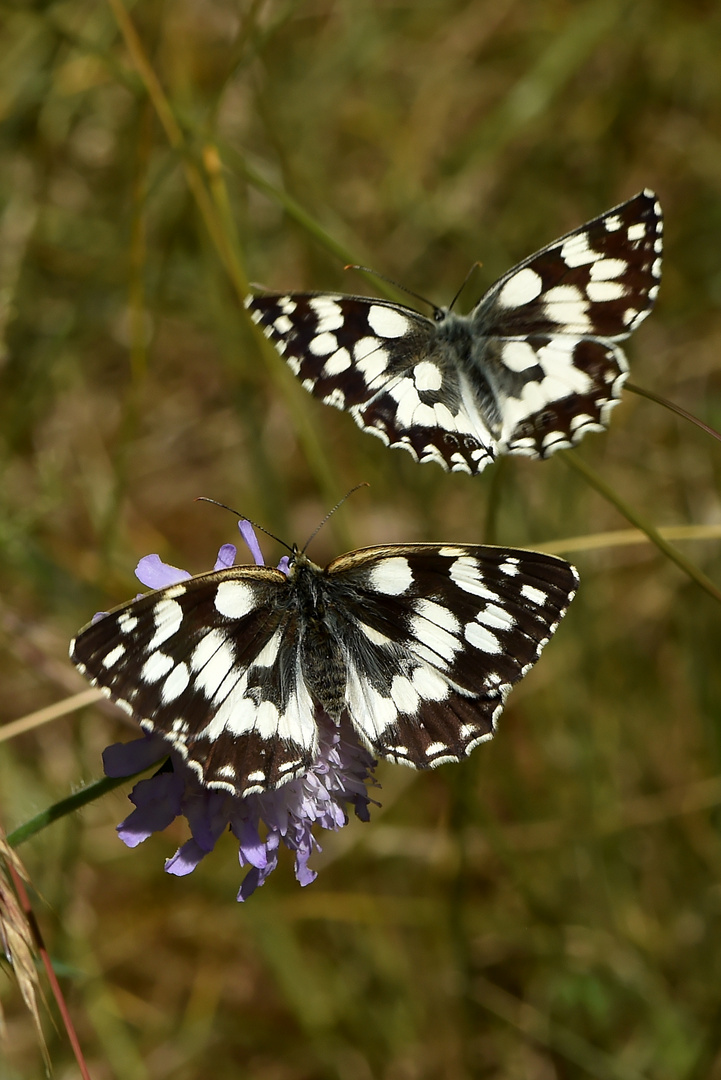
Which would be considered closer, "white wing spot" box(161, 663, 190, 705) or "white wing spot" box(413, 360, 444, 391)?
"white wing spot" box(161, 663, 190, 705)

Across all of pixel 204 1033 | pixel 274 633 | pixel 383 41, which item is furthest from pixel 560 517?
pixel 383 41

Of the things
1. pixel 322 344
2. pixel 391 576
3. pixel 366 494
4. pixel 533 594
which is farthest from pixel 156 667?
pixel 366 494

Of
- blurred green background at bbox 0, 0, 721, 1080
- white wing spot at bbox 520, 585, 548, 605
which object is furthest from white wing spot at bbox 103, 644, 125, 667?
blurred green background at bbox 0, 0, 721, 1080

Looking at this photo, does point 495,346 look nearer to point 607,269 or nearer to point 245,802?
point 607,269

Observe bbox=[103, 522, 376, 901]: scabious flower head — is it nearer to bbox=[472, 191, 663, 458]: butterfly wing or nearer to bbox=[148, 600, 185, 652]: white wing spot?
bbox=[148, 600, 185, 652]: white wing spot

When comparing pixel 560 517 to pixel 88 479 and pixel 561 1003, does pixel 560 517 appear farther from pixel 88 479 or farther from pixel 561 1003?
pixel 88 479

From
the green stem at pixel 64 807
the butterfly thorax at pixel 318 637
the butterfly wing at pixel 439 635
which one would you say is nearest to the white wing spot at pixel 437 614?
the butterfly wing at pixel 439 635

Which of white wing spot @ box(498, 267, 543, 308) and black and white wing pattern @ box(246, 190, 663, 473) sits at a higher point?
white wing spot @ box(498, 267, 543, 308)
